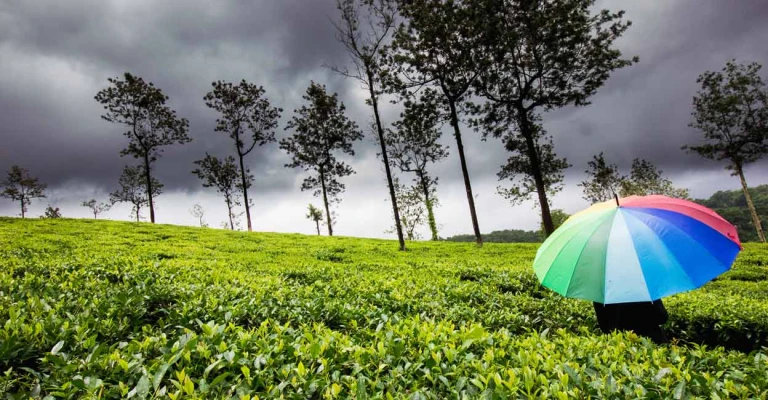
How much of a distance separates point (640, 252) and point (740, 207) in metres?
115

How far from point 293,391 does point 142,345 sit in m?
1.78

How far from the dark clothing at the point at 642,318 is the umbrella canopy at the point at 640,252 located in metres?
1.03

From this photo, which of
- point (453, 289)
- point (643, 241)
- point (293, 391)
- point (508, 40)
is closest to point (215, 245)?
point (453, 289)

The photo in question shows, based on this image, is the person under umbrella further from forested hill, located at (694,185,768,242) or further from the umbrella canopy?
forested hill, located at (694,185,768,242)

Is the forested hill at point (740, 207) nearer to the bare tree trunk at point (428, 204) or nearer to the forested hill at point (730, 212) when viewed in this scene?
the forested hill at point (730, 212)

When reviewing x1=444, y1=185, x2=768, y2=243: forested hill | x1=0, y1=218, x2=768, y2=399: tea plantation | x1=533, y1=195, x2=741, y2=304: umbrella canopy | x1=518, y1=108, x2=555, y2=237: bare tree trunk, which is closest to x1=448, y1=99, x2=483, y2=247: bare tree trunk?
x1=518, y1=108, x2=555, y2=237: bare tree trunk

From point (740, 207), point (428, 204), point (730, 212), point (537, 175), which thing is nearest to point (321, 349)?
point (537, 175)

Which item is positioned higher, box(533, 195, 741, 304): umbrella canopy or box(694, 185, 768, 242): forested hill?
box(533, 195, 741, 304): umbrella canopy

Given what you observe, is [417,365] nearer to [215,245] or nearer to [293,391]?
[293,391]

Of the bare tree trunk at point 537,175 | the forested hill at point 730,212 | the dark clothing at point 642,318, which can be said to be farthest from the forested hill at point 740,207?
the dark clothing at point 642,318

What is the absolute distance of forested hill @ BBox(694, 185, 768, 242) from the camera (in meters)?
59.8

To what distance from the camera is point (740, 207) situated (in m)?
81.8

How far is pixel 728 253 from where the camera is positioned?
12.3ft

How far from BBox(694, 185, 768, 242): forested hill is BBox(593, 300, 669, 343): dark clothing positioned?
4288cm
